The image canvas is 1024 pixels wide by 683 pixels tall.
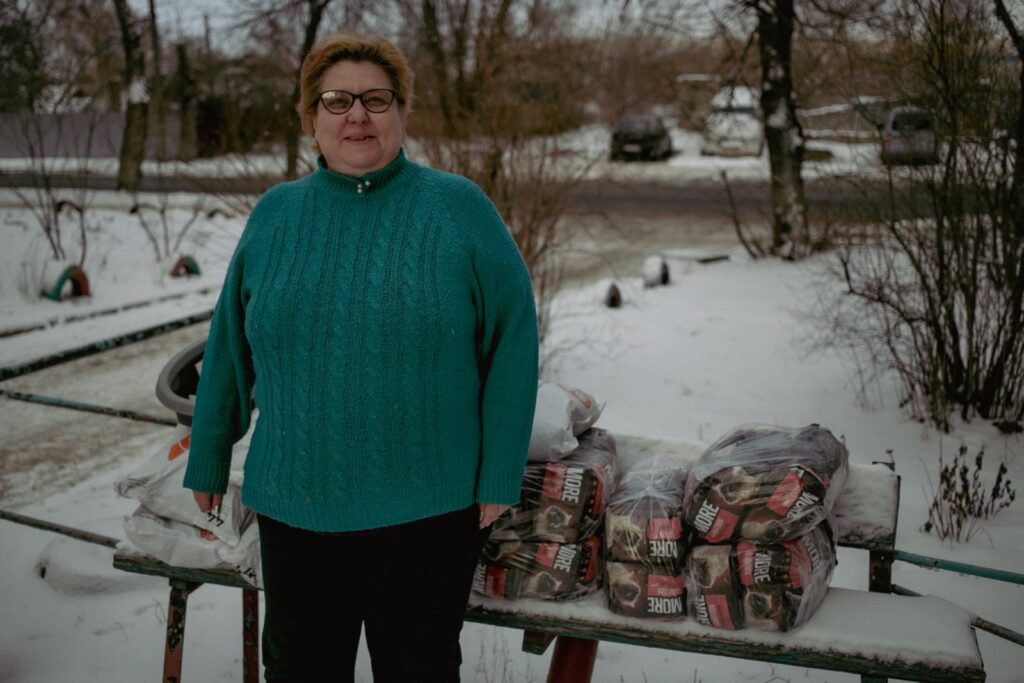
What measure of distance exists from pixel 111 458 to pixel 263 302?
3.63 meters

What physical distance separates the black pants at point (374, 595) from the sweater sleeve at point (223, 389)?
24cm

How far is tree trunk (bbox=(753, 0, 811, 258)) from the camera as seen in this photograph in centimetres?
941

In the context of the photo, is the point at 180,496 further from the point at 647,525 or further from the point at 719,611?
the point at 719,611

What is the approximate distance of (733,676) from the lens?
2.77 metres

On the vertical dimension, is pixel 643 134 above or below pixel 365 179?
above

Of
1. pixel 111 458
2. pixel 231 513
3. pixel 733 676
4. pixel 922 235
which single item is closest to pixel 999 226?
pixel 922 235

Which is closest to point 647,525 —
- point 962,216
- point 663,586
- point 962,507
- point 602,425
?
point 663,586

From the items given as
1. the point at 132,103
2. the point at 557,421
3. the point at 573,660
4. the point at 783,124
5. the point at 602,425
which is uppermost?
the point at 132,103

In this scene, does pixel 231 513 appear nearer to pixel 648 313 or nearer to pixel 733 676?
pixel 733 676

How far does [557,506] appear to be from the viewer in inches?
88.0

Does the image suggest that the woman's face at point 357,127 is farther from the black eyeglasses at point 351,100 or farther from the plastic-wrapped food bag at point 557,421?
the plastic-wrapped food bag at point 557,421

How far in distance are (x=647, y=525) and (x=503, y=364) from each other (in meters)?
0.64

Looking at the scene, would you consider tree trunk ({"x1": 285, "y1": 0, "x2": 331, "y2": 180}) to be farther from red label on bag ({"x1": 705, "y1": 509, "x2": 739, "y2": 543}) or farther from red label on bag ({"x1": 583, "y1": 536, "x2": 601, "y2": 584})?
red label on bag ({"x1": 705, "y1": 509, "x2": 739, "y2": 543})

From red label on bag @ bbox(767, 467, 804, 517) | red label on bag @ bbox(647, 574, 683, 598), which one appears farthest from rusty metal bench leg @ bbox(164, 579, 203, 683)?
red label on bag @ bbox(767, 467, 804, 517)
